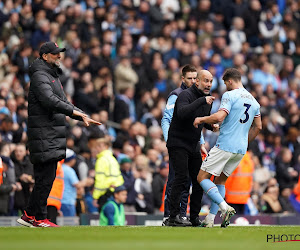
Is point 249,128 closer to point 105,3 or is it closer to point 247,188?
point 247,188

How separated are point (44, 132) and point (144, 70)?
12.4 m

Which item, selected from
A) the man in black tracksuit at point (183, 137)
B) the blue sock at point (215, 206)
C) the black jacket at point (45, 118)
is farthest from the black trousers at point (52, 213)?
the blue sock at point (215, 206)

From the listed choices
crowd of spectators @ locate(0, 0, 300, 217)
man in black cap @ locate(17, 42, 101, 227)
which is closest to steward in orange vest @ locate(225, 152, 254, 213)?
crowd of spectators @ locate(0, 0, 300, 217)

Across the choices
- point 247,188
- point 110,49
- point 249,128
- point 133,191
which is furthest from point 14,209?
point 110,49

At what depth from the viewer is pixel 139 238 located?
33.7ft

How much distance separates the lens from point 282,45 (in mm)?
29219

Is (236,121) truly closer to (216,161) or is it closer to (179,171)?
(216,161)

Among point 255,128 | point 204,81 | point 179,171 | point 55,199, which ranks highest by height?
point 204,81

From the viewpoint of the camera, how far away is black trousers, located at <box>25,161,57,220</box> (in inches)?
482

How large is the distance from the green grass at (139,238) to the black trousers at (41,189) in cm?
53

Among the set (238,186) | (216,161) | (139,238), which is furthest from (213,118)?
(238,186)

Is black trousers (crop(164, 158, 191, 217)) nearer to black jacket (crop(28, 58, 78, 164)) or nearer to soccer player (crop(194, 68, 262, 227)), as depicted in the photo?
soccer player (crop(194, 68, 262, 227))

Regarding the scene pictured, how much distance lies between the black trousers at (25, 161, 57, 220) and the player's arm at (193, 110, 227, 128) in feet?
6.90

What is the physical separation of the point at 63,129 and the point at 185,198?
2.26m
